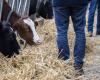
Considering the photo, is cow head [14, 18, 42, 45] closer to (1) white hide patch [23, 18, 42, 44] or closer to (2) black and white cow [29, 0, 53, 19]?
(1) white hide patch [23, 18, 42, 44]

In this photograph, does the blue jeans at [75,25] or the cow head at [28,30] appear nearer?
the blue jeans at [75,25]

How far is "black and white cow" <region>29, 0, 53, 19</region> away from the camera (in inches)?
382

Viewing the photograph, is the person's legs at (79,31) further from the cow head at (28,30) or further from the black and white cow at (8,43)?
the cow head at (28,30)

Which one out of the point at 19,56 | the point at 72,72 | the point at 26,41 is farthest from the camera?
the point at 26,41

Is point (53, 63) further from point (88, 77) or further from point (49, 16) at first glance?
point (49, 16)

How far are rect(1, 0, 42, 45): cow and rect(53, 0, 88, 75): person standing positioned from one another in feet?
4.43

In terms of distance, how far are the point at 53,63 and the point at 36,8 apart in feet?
9.92

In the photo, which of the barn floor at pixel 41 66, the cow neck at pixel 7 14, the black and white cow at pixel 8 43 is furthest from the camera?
the cow neck at pixel 7 14

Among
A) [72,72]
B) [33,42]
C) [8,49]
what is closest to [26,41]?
[33,42]

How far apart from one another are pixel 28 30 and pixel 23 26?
0.39 feet

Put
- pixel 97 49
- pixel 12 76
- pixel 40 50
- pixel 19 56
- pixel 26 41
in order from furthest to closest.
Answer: pixel 97 49, pixel 26 41, pixel 40 50, pixel 19 56, pixel 12 76

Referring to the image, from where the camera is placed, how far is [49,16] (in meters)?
10.4

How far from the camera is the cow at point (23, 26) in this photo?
835 cm

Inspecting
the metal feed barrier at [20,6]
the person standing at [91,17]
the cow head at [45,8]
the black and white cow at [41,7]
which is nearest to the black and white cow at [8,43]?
the metal feed barrier at [20,6]
